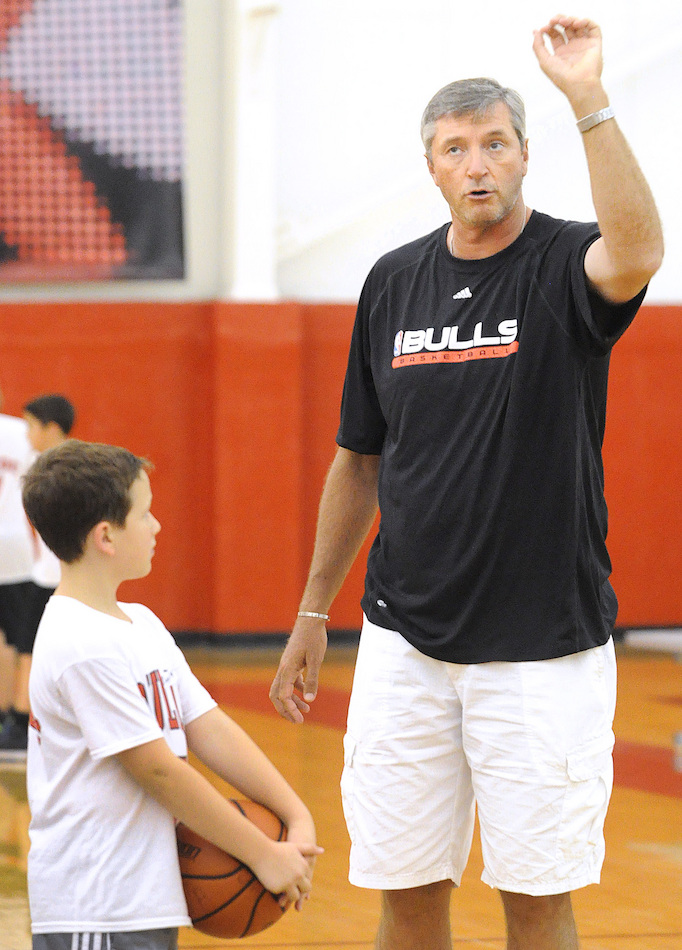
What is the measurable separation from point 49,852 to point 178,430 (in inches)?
263

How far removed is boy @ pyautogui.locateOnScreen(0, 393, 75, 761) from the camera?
5.31m

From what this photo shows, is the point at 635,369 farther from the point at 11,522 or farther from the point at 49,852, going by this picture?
the point at 49,852

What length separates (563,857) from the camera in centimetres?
204

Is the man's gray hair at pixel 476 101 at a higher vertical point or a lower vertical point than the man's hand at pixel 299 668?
higher

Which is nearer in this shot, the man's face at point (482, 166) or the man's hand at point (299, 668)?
the man's face at point (482, 166)

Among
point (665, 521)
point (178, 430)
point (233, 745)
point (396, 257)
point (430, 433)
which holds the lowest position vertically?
point (665, 521)

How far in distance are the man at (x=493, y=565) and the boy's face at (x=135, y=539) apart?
0.48 m

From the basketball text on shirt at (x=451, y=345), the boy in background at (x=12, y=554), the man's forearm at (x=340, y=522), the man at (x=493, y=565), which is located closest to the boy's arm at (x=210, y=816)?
the man at (x=493, y=565)

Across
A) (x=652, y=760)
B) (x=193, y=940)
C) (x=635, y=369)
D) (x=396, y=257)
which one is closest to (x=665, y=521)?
(x=635, y=369)

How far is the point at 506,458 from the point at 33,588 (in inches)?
153

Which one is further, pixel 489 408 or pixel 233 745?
pixel 489 408

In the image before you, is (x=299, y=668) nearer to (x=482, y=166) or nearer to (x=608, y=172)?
(x=482, y=166)

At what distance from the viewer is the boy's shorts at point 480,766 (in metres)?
2.04

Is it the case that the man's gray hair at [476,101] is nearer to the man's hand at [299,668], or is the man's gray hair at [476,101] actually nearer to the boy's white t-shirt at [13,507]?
the man's hand at [299,668]
